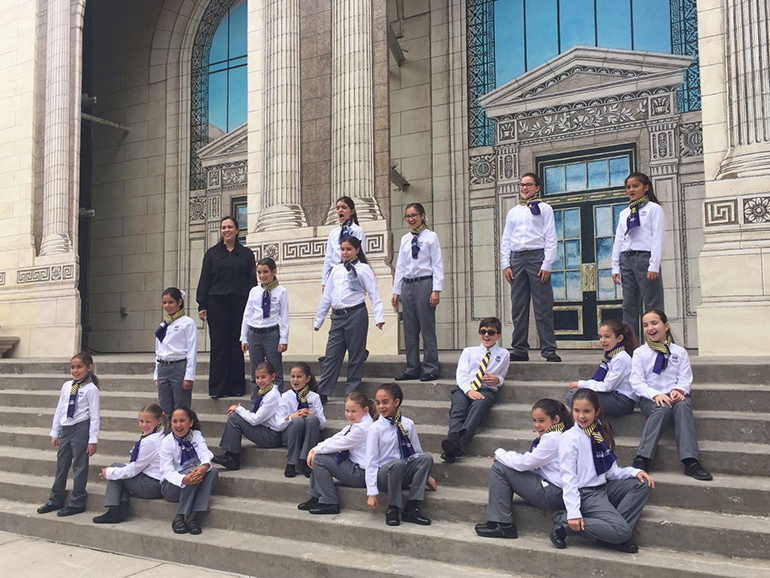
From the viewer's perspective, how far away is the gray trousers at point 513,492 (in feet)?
14.9

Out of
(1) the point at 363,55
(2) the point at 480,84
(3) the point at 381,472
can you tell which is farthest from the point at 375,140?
(3) the point at 381,472

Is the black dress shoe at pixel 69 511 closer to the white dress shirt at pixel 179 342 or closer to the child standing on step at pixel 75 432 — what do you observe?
the child standing on step at pixel 75 432

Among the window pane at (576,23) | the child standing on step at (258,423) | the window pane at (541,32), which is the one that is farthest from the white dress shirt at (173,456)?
the window pane at (576,23)

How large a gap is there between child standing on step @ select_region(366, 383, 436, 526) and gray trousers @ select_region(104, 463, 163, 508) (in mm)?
1912

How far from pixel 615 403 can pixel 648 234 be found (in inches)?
77.0

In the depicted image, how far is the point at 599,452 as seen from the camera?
450 centimetres

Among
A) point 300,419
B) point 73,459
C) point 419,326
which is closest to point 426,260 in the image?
point 419,326

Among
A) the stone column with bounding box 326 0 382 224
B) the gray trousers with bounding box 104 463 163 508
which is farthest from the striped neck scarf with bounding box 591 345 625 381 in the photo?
the stone column with bounding box 326 0 382 224

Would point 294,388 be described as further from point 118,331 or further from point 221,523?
point 118,331

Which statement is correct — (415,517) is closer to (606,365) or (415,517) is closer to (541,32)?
(606,365)

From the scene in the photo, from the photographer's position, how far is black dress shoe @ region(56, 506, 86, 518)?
594cm

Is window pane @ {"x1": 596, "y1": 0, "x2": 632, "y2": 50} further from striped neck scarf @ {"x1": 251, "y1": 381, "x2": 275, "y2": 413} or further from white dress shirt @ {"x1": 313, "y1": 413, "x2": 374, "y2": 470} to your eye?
white dress shirt @ {"x1": 313, "y1": 413, "x2": 374, "y2": 470}

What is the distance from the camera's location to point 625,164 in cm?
1148

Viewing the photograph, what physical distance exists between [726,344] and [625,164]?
5.03 meters
